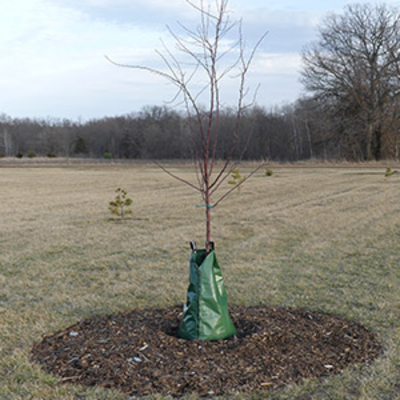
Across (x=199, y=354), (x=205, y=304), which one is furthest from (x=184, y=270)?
(x=199, y=354)

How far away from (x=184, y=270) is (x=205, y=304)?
10.2 feet

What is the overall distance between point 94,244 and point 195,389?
20.1 ft

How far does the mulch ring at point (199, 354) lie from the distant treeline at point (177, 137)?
5.43ft

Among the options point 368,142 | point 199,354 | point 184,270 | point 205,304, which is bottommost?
point 184,270

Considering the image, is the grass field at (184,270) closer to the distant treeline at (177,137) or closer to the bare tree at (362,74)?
the distant treeline at (177,137)

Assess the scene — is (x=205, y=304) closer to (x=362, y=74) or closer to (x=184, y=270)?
(x=184, y=270)

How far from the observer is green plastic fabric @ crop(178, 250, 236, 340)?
13.1 feet

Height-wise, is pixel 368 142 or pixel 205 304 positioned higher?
pixel 368 142

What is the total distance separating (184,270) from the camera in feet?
23.3

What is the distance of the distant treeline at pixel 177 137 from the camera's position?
3184 centimetres

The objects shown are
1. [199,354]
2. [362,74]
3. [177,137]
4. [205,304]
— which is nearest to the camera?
[199,354]

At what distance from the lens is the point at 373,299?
5.55m

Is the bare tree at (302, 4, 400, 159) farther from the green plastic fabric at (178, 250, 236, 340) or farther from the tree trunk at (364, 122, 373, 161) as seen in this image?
the green plastic fabric at (178, 250, 236, 340)

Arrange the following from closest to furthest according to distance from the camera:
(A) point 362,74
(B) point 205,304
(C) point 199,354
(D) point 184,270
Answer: (C) point 199,354 < (B) point 205,304 < (D) point 184,270 < (A) point 362,74
